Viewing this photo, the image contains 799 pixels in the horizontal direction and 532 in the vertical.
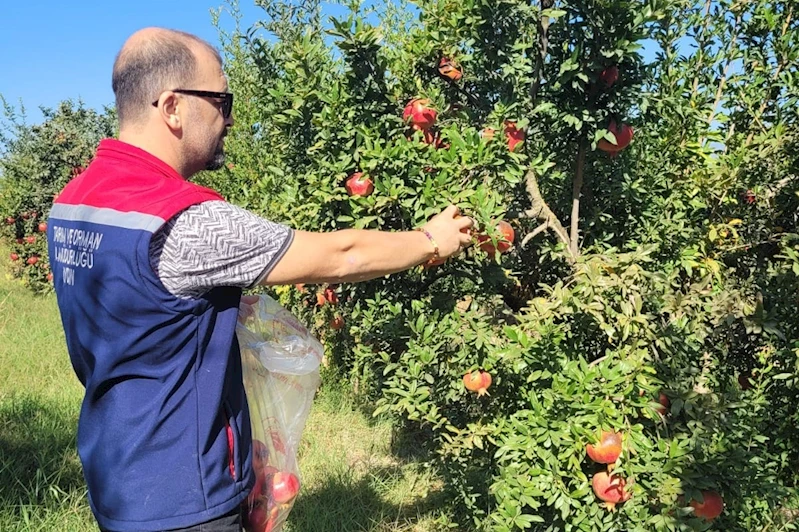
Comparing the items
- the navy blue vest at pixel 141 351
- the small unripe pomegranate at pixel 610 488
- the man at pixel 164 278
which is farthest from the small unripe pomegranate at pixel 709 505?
the navy blue vest at pixel 141 351

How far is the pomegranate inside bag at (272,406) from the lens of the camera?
1812 mm

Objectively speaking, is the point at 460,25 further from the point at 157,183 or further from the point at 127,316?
the point at 127,316

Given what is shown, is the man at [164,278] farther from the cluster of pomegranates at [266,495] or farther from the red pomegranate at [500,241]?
the red pomegranate at [500,241]

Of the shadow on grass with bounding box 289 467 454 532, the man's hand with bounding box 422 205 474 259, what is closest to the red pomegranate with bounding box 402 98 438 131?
the man's hand with bounding box 422 205 474 259

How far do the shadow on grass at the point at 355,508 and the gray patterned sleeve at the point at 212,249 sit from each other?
73.0 inches

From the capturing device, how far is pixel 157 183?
144 centimetres

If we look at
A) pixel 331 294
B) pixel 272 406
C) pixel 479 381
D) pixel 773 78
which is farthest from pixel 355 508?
pixel 773 78

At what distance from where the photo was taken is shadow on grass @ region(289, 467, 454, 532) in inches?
118

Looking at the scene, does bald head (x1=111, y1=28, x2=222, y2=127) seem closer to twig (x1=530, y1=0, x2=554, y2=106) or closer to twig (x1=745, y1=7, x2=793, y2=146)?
twig (x1=530, y1=0, x2=554, y2=106)

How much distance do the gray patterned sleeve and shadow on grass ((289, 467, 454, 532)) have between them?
1.86 metres

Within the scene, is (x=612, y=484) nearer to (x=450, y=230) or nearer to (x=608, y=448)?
(x=608, y=448)

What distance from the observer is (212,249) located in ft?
4.58

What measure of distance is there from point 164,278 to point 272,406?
23.3 inches

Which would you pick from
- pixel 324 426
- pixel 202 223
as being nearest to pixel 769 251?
pixel 202 223
